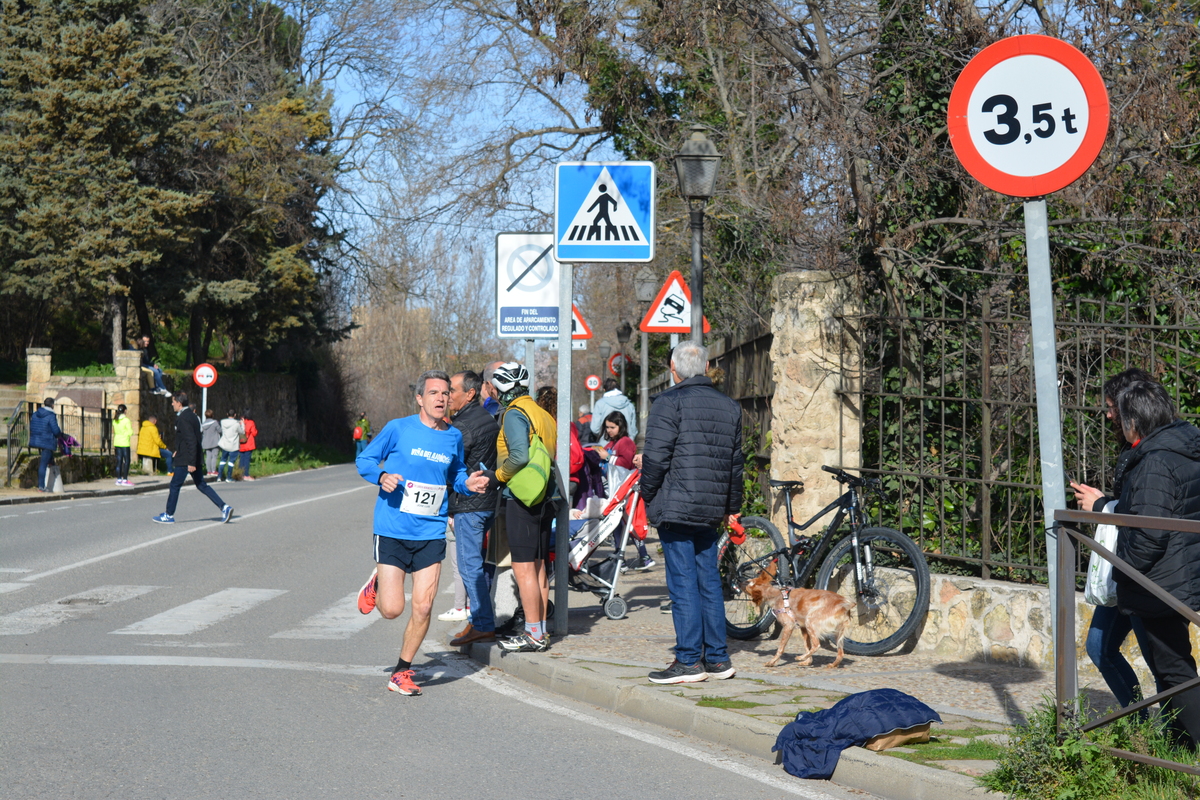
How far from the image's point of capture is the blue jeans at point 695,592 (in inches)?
271

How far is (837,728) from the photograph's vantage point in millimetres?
5395

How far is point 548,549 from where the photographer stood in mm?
8766

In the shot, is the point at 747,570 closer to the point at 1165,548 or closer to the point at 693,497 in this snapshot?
the point at 693,497

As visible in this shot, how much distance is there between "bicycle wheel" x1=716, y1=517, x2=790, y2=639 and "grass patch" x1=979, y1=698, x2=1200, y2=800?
3.69 m

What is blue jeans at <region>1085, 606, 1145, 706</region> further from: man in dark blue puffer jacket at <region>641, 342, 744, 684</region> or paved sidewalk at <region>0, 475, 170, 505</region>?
paved sidewalk at <region>0, 475, 170, 505</region>

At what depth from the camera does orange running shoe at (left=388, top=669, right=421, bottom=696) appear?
22.7 feet

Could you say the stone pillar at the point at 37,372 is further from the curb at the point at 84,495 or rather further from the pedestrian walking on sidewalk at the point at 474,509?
the pedestrian walking on sidewalk at the point at 474,509

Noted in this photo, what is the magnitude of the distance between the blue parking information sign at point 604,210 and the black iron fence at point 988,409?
5.79 feet

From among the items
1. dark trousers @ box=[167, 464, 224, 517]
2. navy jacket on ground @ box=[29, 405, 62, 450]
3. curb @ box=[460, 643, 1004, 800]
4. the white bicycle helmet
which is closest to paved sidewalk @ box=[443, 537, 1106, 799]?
curb @ box=[460, 643, 1004, 800]

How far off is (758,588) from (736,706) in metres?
1.76

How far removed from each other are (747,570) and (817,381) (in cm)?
153

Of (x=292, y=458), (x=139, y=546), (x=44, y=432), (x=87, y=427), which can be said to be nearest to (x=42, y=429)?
(x=44, y=432)

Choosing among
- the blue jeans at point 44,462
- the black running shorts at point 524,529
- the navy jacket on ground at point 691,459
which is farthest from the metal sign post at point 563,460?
the blue jeans at point 44,462

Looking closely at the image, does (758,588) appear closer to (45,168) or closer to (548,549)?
(548,549)
